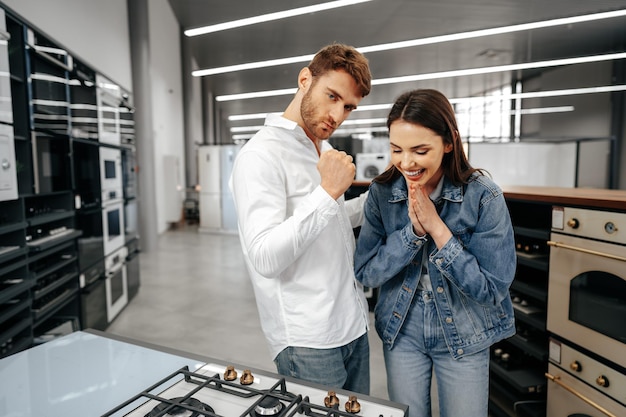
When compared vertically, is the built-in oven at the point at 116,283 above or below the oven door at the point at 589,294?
below

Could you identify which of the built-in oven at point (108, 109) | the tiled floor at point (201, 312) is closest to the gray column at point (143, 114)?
the tiled floor at point (201, 312)

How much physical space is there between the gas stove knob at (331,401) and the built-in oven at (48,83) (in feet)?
7.43

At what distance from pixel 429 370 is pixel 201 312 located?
294 centimetres

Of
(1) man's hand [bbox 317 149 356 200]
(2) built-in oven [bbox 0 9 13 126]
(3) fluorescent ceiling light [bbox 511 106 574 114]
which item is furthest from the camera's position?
(3) fluorescent ceiling light [bbox 511 106 574 114]

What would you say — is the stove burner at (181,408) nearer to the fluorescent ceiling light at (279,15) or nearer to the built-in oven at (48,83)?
the built-in oven at (48,83)

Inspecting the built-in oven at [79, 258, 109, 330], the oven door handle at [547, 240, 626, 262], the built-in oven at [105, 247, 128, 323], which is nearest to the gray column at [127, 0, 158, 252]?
the built-in oven at [105, 247, 128, 323]

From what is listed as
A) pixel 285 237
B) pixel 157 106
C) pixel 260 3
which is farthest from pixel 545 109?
pixel 285 237

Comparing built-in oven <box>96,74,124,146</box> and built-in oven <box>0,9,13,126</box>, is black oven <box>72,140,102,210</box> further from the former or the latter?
built-in oven <box>0,9,13,126</box>

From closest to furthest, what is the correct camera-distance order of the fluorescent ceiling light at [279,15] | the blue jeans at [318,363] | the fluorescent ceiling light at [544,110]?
the blue jeans at [318,363]
the fluorescent ceiling light at [279,15]
the fluorescent ceiling light at [544,110]

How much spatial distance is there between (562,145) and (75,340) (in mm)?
6963

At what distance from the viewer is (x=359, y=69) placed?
1.05 meters

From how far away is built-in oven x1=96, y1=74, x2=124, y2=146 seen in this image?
317cm

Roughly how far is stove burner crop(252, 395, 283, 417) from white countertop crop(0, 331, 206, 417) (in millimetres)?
242

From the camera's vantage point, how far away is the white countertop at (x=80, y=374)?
73 cm
